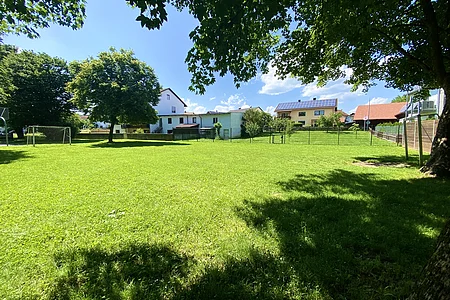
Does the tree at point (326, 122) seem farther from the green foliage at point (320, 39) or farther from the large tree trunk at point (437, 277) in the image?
the large tree trunk at point (437, 277)

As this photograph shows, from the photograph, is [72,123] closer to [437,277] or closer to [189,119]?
[189,119]

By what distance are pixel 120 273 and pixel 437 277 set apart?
251 cm

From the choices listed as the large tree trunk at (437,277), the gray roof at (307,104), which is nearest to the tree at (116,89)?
the large tree trunk at (437,277)

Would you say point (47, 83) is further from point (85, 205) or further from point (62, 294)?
point (62, 294)

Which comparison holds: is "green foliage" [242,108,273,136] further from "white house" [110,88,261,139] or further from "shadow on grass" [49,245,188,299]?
"shadow on grass" [49,245,188,299]

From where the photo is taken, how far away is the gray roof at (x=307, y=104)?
5059 centimetres

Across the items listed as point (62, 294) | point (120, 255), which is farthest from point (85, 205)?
point (62, 294)

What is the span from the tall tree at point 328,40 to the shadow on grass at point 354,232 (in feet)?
8.23

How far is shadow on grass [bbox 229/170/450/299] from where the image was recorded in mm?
2020

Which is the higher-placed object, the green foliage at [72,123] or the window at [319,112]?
the window at [319,112]

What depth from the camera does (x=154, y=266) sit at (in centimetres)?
228

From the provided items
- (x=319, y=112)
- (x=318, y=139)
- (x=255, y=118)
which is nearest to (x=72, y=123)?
(x=255, y=118)

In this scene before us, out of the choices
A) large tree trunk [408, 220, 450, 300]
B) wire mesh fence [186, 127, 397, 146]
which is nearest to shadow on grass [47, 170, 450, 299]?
large tree trunk [408, 220, 450, 300]

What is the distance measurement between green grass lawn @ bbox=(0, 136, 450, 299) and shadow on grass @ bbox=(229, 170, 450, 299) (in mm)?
14
